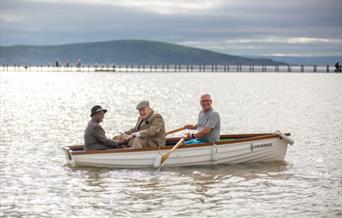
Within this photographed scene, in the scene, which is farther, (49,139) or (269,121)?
(269,121)

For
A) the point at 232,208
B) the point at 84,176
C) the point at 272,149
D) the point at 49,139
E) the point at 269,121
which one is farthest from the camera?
the point at 269,121

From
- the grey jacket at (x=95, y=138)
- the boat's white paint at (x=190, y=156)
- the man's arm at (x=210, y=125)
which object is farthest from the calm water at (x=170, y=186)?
the man's arm at (x=210, y=125)

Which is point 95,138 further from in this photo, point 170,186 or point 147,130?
point 170,186

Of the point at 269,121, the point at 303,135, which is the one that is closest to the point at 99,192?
the point at 303,135

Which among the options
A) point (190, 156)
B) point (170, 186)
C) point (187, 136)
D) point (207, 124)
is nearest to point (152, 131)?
point (187, 136)

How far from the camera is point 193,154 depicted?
20.2m

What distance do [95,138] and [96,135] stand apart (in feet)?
0.44

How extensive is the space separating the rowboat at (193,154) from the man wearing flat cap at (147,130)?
324 mm

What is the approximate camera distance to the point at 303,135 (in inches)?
1200

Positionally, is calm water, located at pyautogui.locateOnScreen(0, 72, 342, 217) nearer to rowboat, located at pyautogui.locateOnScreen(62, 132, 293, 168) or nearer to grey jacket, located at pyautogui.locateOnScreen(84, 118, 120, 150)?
rowboat, located at pyautogui.locateOnScreen(62, 132, 293, 168)

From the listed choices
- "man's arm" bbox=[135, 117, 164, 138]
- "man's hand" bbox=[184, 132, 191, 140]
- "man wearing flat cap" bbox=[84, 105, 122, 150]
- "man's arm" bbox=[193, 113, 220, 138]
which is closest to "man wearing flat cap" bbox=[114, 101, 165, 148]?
"man's arm" bbox=[135, 117, 164, 138]

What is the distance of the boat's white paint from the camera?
19.7m

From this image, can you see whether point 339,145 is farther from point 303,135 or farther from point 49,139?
point 49,139

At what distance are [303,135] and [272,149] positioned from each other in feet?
31.1
